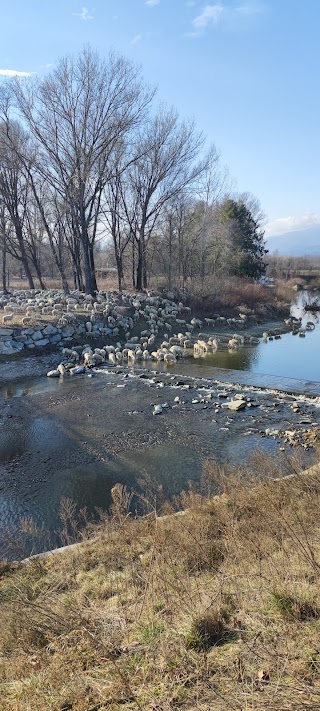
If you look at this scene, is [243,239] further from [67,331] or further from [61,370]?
[61,370]

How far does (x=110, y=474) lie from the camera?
29.7 ft

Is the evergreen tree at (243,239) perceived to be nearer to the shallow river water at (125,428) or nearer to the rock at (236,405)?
the shallow river water at (125,428)

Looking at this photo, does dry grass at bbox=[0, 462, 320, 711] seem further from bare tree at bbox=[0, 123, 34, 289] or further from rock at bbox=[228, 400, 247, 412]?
bare tree at bbox=[0, 123, 34, 289]

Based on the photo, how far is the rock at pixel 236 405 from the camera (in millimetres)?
12602

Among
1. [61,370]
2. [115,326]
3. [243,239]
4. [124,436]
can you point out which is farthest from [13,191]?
[124,436]

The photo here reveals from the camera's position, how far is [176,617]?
12.1 feet

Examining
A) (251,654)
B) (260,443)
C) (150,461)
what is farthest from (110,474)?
(251,654)

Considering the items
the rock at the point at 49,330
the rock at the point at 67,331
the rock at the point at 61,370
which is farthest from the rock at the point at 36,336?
the rock at the point at 61,370

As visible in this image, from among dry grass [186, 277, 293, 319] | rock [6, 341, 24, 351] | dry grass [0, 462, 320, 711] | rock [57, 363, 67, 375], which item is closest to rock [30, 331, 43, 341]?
rock [6, 341, 24, 351]

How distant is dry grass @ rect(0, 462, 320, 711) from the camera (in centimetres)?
289

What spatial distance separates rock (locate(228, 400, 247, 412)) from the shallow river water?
8.2 inches

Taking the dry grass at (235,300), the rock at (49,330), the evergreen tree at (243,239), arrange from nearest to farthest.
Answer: the rock at (49,330) → the dry grass at (235,300) → the evergreen tree at (243,239)

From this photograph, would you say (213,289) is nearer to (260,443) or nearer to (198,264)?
(198,264)

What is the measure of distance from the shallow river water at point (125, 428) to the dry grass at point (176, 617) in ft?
3.07
